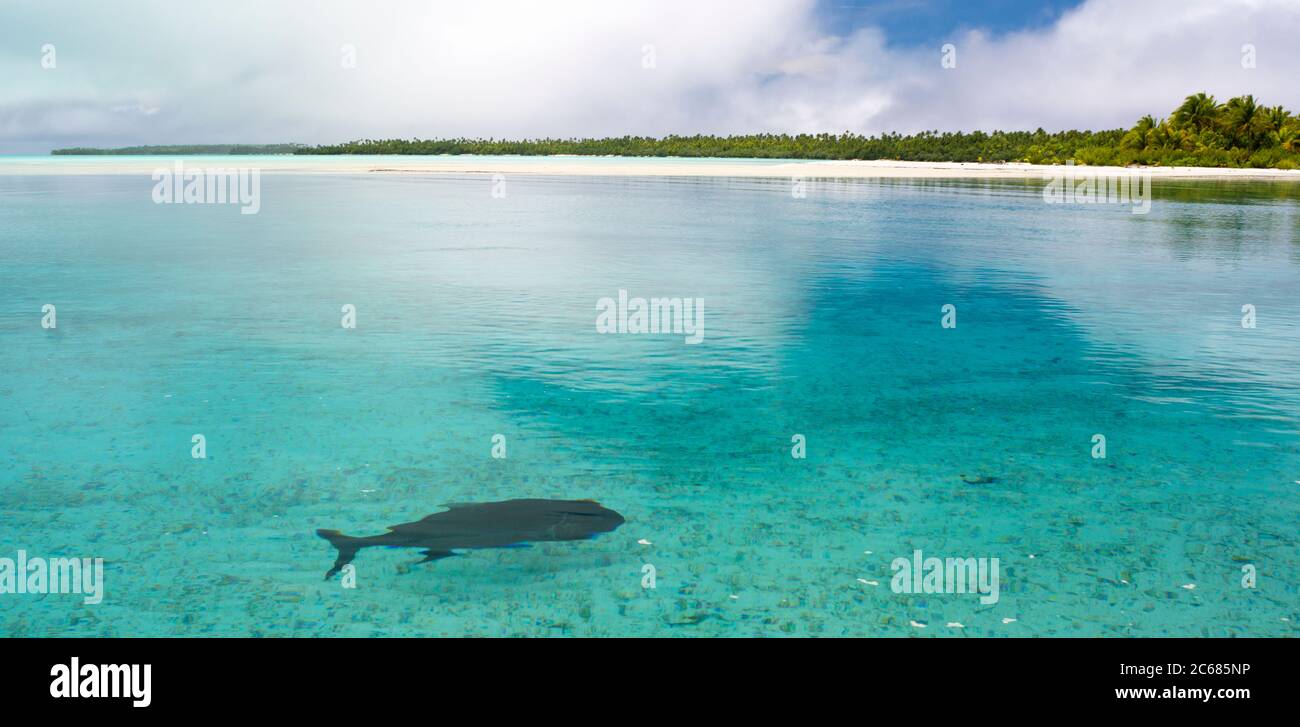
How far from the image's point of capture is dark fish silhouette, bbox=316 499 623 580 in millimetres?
9328

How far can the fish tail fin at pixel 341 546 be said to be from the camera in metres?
8.91

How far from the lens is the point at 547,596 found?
27.6 ft

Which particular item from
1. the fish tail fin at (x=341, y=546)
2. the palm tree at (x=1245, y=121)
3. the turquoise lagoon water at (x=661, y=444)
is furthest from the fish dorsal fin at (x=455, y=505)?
the palm tree at (x=1245, y=121)

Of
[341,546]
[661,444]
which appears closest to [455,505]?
[341,546]

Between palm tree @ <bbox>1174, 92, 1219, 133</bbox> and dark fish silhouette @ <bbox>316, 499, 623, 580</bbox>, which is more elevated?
palm tree @ <bbox>1174, 92, 1219, 133</bbox>

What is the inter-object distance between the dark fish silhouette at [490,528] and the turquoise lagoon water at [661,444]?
9.0 inches

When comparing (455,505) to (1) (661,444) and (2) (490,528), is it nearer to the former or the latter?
(2) (490,528)

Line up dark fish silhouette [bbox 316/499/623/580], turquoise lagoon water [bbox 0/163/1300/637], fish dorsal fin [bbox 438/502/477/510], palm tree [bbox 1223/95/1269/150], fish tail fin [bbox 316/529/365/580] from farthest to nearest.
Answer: palm tree [bbox 1223/95/1269/150], fish dorsal fin [bbox 438/502/477/510], dark fish silhouette [bbox 316/499/623/580], fish tail fin [bbox 316/529/365/580], turquoise lagoon water [bbox 0/163/1300/637]

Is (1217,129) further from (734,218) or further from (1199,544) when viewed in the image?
(1199,544)

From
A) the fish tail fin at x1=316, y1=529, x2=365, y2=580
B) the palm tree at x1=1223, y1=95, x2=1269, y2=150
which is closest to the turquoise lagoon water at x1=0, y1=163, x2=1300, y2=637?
the fish tail fin at x1=316, y1=529, x2=365, y2=580

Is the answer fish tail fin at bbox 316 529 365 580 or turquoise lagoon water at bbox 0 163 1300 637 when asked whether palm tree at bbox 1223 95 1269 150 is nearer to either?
turquoise lagoon water at bbox 0 163 1300 637

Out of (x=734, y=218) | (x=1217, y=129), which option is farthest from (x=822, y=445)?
(x=1217, y=129)

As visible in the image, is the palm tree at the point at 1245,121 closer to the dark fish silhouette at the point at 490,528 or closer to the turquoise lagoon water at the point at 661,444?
the turquoise lagoon water at the point at 661,444

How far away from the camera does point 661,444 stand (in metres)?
12.5
